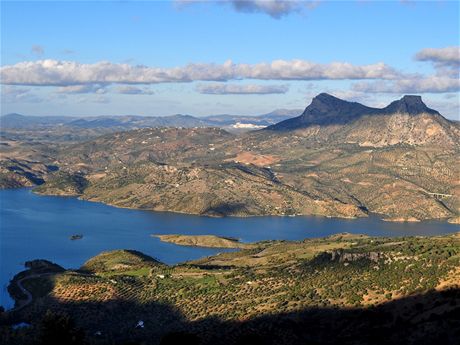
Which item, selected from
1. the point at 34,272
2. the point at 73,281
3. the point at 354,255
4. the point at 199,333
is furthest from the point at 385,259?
the point at 34,272

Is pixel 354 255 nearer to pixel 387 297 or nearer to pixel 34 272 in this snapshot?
pixel 387 297

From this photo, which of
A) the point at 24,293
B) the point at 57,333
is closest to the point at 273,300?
the point at 57,333

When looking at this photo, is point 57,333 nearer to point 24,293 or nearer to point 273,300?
point 273,300

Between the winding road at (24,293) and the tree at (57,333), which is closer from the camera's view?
the tree at (57,333)

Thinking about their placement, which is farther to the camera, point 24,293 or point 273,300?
point 24,293

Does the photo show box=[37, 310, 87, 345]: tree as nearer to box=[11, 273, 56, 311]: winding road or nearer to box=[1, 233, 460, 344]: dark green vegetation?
box=[1, 233, 460, 344]: dark green vegetation

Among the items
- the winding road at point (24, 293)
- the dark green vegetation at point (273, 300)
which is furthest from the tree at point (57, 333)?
the winding road at point (24, 293)

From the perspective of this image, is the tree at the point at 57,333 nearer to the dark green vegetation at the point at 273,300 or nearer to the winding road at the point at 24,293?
the dark green vegetation at the point at 273,300

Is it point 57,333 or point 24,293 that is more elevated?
point 57,333
